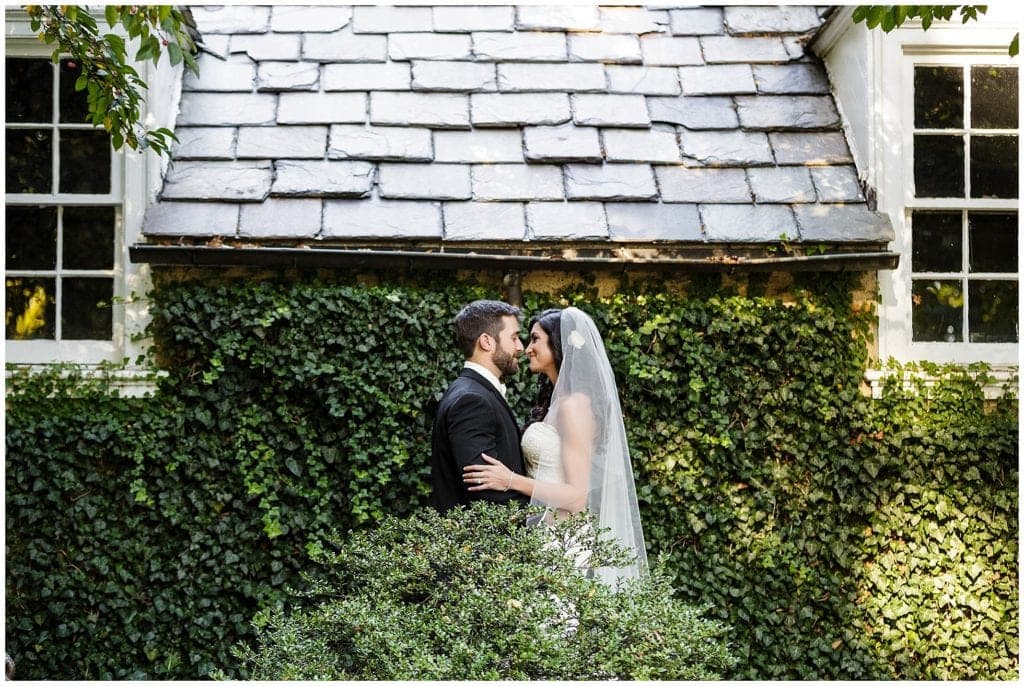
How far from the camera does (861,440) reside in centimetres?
568

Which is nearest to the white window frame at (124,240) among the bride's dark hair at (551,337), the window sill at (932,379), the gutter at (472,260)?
the gutter at (472,260)

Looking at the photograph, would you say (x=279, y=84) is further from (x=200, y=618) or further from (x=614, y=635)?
(x=614, y=635)

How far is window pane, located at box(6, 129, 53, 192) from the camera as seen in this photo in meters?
5.73

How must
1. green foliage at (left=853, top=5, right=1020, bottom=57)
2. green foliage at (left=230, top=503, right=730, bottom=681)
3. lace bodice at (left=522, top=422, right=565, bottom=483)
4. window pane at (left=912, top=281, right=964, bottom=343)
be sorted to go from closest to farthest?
green foliage at (left=230, top=503, right=730, bottom=681), green foliage at (left=853, top=5, right=1020, bottom=57), lace bodice at (left=522, top=422, right=565, bottom=483), window pane at (left=912, top=281, right=964, bottom=343)

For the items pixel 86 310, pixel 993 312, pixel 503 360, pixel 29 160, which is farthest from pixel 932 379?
pixel 29 160

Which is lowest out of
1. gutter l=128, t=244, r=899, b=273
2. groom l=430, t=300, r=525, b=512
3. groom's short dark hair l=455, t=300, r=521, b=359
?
groom l=430, t=300, r=525, b=512

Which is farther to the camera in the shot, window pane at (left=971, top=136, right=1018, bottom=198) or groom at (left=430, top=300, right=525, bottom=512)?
window pane at (left=971, top=136, right=1018, bottom=198)

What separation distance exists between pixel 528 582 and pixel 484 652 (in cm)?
33

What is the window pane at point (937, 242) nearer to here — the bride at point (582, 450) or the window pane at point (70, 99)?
the bride at point (582, 450)

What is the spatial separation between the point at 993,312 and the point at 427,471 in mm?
3790


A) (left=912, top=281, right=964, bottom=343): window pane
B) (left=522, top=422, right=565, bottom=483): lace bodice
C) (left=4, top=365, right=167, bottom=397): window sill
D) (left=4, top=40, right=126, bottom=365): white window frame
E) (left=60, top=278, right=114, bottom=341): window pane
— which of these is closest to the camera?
(left=522, top=422, right=565, bottom=483): lace bodice

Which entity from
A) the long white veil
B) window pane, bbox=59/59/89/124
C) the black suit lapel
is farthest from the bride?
window pane, bbox=59/59/89/124

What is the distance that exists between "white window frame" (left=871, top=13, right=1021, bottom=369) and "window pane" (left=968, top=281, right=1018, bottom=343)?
0.24 ft

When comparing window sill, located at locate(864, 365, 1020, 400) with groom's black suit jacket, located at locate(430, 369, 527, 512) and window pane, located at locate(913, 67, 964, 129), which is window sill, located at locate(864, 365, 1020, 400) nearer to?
window pane, located at locate(913, 67, 964, 129)
